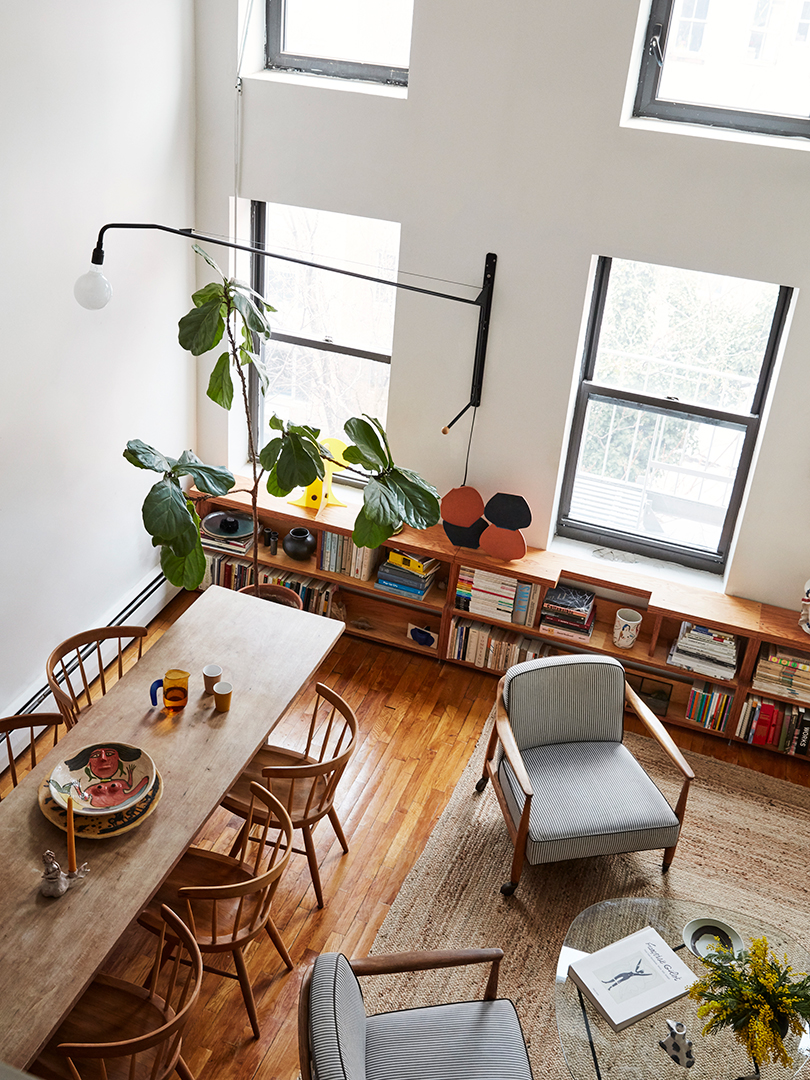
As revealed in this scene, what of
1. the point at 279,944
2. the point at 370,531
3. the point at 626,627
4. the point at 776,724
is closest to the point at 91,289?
the point at 370,531

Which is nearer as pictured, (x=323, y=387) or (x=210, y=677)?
(x=210, y=677)

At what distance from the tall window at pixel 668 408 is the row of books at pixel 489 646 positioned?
0.67 m

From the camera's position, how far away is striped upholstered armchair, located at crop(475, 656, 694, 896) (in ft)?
12.2

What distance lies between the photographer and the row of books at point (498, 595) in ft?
16.3

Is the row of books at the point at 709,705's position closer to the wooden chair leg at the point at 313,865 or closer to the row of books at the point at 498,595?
the row of books at the point at 498,595

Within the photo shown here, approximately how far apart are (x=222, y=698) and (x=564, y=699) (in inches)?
57.3

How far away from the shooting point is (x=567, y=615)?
4.92 m

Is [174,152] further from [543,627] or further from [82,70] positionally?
[543,627]

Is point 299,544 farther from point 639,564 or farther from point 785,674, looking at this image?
point 785,674

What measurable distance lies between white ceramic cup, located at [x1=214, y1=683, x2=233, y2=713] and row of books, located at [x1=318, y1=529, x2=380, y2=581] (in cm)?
169

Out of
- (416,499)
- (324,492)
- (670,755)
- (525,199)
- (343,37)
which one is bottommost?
(670,755)

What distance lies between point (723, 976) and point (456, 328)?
124 inches

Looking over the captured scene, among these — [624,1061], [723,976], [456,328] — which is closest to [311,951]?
[624,1061]

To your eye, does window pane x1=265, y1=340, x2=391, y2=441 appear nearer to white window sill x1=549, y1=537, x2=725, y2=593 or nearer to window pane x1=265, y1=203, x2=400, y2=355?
window pane x1=265, y1=203, x2=400, y2=355
